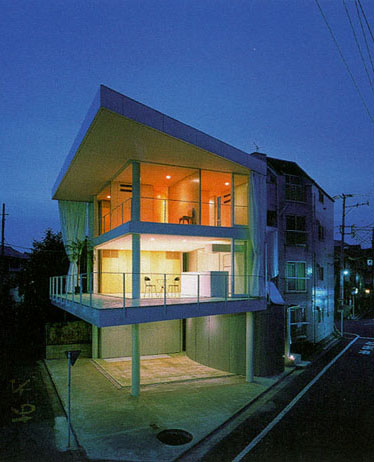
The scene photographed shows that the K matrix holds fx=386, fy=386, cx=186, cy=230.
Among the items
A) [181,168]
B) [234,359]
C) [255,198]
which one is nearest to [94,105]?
[181,168]

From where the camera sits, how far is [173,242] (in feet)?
47.2

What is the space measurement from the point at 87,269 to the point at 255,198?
9009 millimetres

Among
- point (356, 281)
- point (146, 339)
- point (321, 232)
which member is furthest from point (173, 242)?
point (356, 281)

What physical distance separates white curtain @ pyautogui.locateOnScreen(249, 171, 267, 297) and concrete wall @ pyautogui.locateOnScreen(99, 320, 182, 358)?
500 cm

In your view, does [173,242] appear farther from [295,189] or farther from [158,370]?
[295,189]

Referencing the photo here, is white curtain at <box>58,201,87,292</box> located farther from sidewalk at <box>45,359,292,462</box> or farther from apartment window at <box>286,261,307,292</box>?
apartment window at <box>286,261,307,292</box>

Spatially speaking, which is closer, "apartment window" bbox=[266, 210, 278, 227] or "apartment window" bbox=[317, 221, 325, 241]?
"apartment window" bbox=[266, 210, 278, 227]

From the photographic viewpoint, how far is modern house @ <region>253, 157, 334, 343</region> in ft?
62.0

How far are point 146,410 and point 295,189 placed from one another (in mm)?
14049

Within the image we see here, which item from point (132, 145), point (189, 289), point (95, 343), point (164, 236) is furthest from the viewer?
point (95, 343)

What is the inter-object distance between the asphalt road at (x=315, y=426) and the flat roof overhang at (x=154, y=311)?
111 inches

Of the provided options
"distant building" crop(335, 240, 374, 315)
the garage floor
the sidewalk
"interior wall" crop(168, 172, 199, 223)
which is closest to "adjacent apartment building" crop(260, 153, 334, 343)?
"interior wall" crop(168, 172, 199, 223)

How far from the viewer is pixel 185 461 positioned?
23.2 ft

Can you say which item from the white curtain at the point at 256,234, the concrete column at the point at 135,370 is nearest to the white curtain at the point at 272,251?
the white curtain at the point at 256,234
